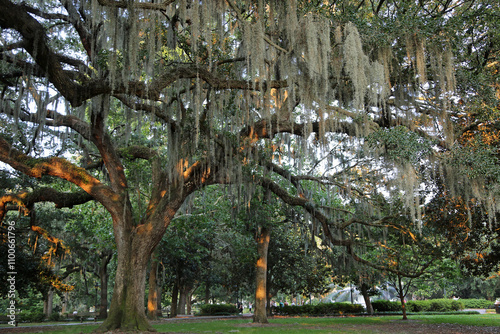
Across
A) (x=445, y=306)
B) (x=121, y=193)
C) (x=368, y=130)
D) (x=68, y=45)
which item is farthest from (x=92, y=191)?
(x=445, y=306)

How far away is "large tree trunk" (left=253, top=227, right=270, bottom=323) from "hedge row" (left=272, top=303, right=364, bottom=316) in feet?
30.4

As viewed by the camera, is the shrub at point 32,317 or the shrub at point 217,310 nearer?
the shrub at point 32,317

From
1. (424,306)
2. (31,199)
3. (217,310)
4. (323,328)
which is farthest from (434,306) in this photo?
(31,199)

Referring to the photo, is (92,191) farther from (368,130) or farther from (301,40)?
(368,130)

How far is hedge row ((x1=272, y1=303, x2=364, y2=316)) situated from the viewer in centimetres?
2167

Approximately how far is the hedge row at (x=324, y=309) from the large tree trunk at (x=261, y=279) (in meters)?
9.27

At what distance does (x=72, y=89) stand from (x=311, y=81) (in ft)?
13.7

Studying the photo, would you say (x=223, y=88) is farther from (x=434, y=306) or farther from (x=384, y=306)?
(x=434, y=306)

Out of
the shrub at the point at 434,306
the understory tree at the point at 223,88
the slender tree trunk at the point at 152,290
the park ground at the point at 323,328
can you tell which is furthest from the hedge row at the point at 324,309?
the understory tree at the point at 223,88

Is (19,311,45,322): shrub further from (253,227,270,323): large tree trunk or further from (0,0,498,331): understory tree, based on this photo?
(0,0,498,331): understory tree

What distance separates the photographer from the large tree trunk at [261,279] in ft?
46.0

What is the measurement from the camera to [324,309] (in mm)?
22031

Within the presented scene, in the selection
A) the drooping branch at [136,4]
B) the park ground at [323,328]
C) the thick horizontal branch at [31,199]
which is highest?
A: the drooping branch at [136,4]

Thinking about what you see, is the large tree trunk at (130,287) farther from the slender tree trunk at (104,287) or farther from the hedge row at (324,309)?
the hedge row at (324,309)
